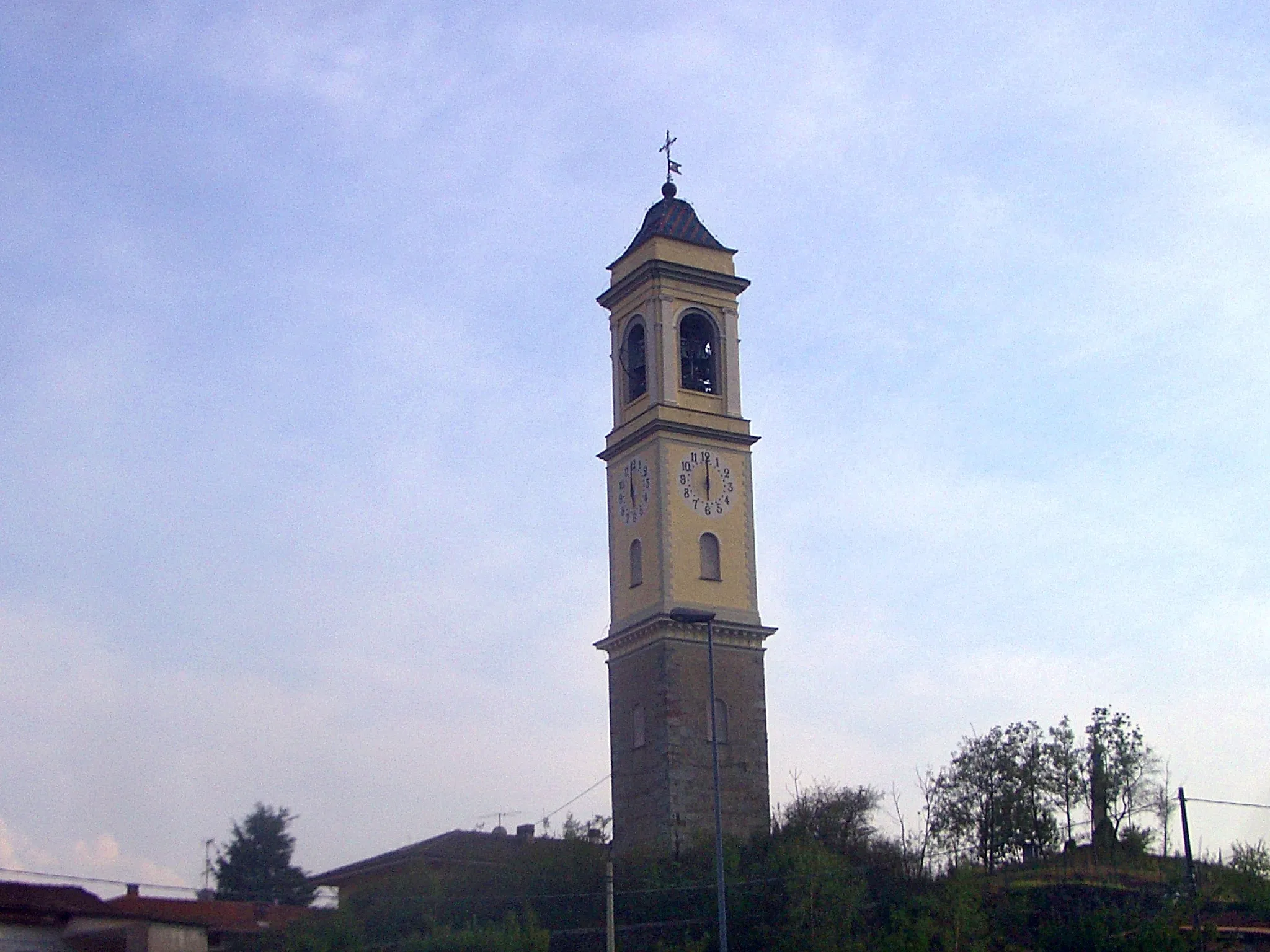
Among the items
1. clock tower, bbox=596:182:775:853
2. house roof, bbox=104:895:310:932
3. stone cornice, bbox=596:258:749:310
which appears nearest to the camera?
house roof, bbox=104:895:310:932

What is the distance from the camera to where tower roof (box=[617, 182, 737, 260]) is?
6706cm

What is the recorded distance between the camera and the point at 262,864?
81.8 m

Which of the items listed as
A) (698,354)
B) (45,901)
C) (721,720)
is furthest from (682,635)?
(45,901)

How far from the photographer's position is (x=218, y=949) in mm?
35281

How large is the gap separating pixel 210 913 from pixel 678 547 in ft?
72.9

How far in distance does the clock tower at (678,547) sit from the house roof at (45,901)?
32474 mm

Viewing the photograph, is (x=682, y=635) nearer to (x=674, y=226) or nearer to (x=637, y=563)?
(x=637, y=563)

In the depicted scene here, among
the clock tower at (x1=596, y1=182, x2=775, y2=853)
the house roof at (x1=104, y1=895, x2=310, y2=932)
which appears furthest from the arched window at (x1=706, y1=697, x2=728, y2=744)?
the house roof at (x1=104, y1=895, x2=310, y2=932)

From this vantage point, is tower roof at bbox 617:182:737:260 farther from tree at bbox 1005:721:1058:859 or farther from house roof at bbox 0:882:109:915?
house roof at bbox 0:882:109:915

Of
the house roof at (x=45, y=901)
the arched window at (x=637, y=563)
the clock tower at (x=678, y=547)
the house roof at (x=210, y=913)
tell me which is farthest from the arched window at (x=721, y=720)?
the house roof at (x=45, y=901)

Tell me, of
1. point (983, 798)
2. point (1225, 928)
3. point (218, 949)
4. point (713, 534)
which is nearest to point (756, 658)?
point (713, 534)

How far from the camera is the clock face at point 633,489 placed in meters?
64.2

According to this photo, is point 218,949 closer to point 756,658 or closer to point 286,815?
point 756,658

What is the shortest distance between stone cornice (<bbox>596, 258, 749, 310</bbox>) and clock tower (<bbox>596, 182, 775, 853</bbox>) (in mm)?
61
